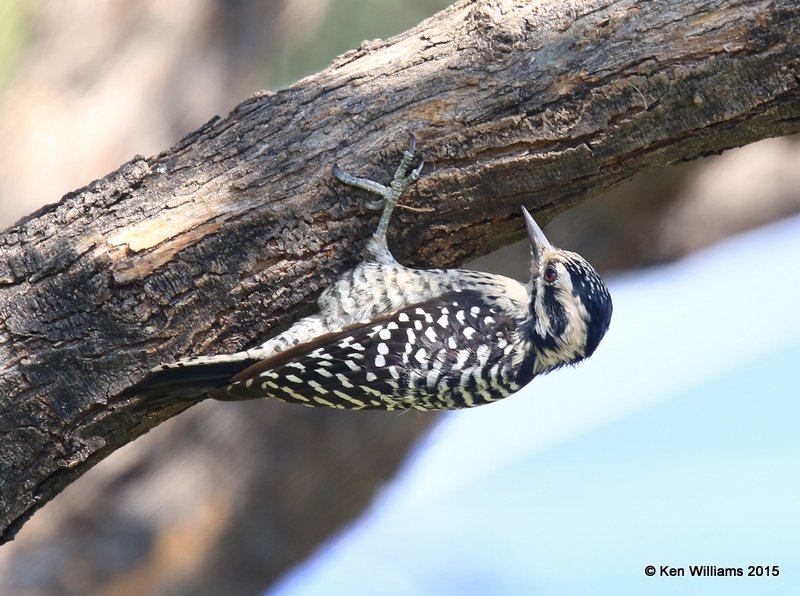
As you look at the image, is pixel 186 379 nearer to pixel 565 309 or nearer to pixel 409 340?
pixel 409 340

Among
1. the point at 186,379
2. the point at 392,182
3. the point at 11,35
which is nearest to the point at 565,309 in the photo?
the point at 392,182

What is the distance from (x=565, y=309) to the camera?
291cm

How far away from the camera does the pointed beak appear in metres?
2.80

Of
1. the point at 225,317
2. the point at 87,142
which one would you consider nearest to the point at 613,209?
the point at 225,317

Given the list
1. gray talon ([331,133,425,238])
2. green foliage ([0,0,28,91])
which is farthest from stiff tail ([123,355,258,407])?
green foliage ([0,0,28,91])

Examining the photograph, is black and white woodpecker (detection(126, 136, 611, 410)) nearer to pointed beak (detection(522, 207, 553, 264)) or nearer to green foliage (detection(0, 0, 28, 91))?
pointed beak (detection(522, 207, 553, 264))

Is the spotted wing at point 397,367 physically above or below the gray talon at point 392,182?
below

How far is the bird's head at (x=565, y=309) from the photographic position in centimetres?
288

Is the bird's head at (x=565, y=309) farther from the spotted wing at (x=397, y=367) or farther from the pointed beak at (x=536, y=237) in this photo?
→ the spotted wing at (x=397, y=367)

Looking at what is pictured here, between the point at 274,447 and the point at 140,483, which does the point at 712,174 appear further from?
the point at 140,483

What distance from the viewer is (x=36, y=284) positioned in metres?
2.68

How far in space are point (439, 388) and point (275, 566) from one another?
3650 mm

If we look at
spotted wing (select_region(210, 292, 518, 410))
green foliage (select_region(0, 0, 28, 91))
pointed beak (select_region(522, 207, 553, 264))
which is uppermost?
green foliage (select_region(0, 0, 28, 91))

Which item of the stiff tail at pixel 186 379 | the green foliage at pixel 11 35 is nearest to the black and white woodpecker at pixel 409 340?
the stiff tail at pixel 186 379
